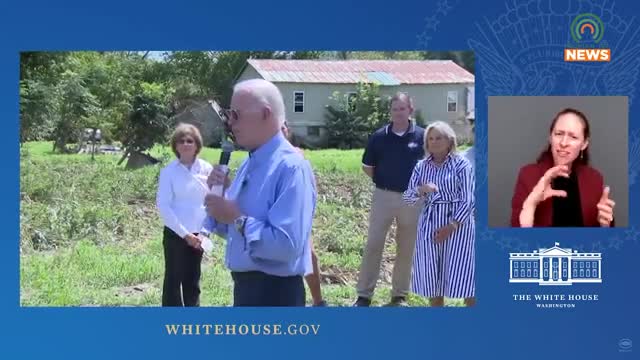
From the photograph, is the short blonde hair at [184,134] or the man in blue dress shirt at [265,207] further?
the short blonde hair at [184,134]

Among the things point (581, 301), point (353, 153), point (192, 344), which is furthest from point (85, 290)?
point (581, 301)

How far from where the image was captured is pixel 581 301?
5359 millimetres

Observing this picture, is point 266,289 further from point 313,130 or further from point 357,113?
point 357,113

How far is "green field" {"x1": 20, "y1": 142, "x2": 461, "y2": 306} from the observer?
17.8 ft

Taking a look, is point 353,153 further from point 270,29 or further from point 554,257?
point 554,257

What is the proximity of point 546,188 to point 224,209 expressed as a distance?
1.98 meters

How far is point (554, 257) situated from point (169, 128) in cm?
226

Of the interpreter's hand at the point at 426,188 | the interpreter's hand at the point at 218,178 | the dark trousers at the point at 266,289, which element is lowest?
the dark trousers at the point at 266,289

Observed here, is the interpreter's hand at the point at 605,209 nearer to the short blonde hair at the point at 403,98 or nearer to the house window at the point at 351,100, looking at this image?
the short blonde hair at the point at 403,98

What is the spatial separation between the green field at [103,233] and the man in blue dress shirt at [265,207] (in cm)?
70

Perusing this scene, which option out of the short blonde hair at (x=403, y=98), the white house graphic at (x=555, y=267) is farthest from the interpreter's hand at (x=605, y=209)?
the short blonde hair at (x=403, y=98)

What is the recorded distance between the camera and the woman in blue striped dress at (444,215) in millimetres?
5340

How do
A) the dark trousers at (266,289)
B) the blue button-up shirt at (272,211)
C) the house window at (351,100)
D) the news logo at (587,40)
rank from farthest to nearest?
the house window at (351,100) → the news logo at (587,40) → the dark trousers at (266,289) → the blue button-up shirt at (272,211)

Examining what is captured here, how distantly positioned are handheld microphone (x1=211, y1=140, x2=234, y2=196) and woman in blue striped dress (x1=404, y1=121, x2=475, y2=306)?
1025mm
